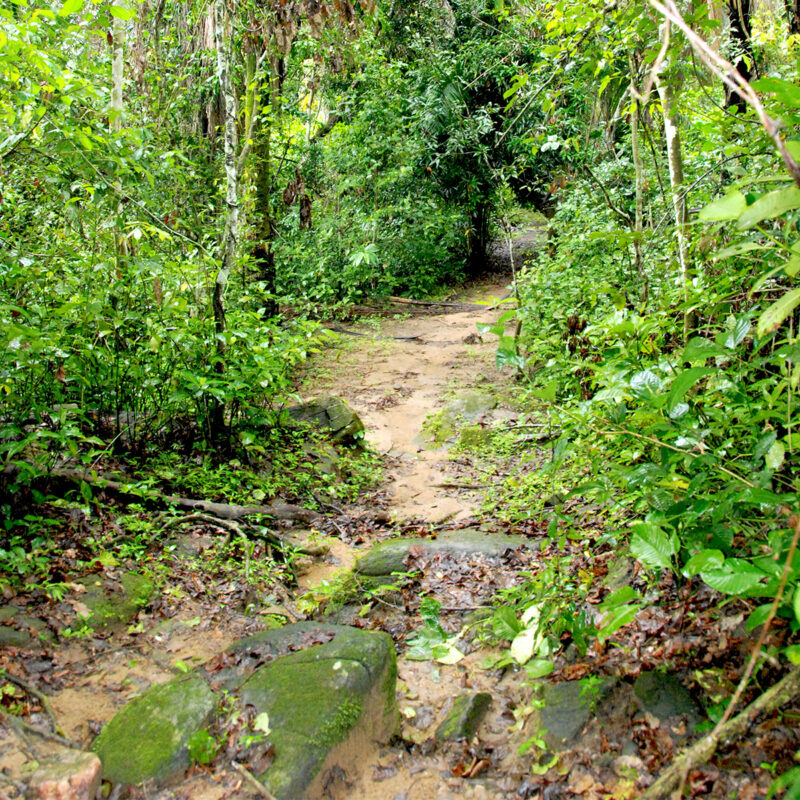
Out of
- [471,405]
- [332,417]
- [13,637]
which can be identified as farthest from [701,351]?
[471,405]

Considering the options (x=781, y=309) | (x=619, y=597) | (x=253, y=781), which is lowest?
(x=253, y=781)

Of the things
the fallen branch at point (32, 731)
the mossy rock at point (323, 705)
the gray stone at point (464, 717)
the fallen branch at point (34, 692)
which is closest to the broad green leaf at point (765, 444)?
the gray stone at point (464, 717)

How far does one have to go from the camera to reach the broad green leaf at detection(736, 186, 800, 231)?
1.24 metres

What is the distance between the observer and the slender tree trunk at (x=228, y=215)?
5.32 m

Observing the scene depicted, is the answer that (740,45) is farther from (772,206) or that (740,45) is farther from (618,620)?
(618,620)

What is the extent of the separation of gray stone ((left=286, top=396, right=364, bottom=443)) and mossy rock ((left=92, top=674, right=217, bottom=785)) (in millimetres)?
4381

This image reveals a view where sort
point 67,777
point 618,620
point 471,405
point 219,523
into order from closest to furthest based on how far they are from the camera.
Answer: point 618,620, point 67,777, point 219,523, point 471,405

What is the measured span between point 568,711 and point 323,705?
40.8 inches

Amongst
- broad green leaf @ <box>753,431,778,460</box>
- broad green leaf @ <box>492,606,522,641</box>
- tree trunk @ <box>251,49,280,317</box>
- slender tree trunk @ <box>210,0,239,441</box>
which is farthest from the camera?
tree trunk @ <box>251,49,280,317</box>

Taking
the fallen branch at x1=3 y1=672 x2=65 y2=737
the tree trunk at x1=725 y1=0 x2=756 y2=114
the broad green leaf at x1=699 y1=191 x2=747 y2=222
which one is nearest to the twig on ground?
the fallen branch at x1=3 y1=672 x2=65 y2=737

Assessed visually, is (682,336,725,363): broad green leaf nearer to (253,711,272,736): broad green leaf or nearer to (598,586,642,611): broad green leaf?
(598,586,642,611): broad green leaf

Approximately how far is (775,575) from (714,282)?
1.61 m

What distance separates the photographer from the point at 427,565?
14.6 ft

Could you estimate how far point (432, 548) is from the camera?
4613mm
